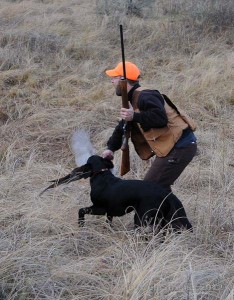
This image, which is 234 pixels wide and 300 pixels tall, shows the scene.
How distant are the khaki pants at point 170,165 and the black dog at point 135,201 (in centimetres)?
28

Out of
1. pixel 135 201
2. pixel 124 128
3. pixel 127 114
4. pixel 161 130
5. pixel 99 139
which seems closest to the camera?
pixel 135 201

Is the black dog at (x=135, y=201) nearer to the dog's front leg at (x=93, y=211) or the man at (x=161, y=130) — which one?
the dog's front leg at (x=93, y=211)

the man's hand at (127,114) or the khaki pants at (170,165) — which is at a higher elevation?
the man's hand at (127,114)

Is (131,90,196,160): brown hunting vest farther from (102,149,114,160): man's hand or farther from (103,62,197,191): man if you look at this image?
(102,149,114,160): man's hand

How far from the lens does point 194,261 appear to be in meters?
3.08

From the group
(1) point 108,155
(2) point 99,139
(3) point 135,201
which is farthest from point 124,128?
(2) point 99,139

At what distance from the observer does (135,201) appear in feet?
11.3

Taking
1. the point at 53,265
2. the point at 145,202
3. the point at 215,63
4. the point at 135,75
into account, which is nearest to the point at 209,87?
the point at 215,63

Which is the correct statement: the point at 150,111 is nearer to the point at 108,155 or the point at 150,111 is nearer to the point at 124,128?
the point at 124,128

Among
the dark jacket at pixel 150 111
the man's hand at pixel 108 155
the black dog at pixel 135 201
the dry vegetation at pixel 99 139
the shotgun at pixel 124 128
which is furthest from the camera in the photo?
the man's hand at pixel 108 155

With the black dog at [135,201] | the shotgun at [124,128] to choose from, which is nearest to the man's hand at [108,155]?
the shotgun at [124,128]

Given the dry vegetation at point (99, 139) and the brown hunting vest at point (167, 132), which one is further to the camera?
the brown hunting vest at point (167, 132)

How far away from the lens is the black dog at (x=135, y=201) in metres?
3.40

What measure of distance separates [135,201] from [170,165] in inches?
17.6
